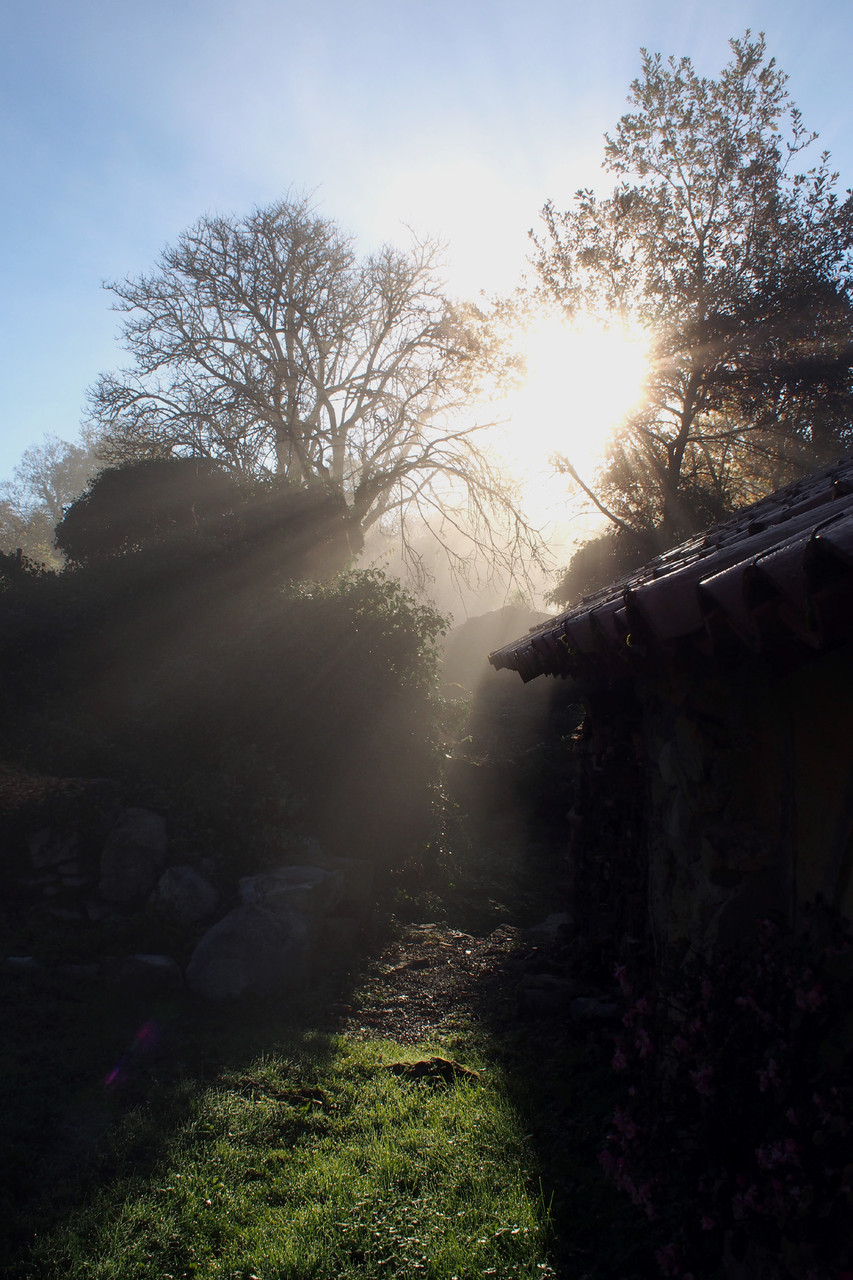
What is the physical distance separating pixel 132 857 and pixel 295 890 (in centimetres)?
151

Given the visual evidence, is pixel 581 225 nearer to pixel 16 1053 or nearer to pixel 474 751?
pixel 474 751

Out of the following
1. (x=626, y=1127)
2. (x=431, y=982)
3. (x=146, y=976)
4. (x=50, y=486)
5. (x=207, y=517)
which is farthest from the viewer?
(x=50, y=486)

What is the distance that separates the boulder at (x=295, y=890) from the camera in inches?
240

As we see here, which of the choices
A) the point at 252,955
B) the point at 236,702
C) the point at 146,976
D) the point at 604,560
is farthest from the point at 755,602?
the point at 604,560

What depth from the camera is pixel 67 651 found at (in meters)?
9.91

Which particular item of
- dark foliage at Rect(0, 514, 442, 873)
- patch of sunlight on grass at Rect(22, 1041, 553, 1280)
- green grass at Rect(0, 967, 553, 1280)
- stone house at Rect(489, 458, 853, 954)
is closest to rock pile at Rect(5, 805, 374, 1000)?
dark foliage at Rect(0, 514, 442, 873)

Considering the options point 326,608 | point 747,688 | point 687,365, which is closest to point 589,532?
point 687,365

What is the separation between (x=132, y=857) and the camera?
646 cm

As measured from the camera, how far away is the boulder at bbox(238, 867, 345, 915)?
6094mm

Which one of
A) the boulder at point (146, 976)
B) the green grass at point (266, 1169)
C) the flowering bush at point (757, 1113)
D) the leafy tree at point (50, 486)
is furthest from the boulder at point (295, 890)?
the leafy tree at point (50, 486)

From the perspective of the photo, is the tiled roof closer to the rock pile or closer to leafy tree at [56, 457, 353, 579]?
the rock pile

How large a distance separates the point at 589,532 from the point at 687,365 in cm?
534

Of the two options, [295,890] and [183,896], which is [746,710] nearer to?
[295,890]

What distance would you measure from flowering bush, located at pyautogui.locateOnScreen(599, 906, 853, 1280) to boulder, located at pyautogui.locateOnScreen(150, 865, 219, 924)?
459cm
